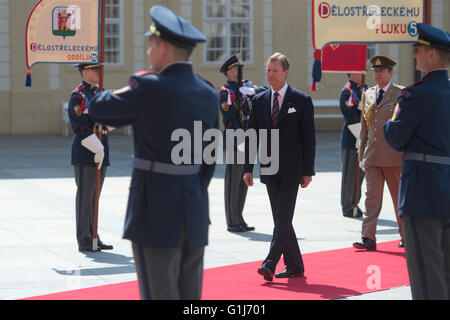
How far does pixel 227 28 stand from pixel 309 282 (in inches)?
713

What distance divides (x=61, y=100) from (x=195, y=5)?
14.8 ft

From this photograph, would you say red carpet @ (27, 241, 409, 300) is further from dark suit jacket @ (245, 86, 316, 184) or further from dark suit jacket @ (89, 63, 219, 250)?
dark suit jacket @ (89, 63, 219, 250)

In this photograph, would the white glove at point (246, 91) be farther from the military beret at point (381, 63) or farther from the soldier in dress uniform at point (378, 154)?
the military beret at point (381, 63)

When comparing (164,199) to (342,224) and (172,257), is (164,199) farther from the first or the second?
(342,224)

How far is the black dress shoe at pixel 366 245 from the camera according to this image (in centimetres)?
813

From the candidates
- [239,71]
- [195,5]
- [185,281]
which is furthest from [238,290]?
[195,5]

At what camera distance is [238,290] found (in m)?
6.32

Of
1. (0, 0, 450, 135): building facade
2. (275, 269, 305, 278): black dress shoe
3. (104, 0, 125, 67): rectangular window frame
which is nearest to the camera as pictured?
(275, 269, 305, 278): black dress shoe

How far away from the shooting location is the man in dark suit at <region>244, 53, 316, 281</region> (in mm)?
6723

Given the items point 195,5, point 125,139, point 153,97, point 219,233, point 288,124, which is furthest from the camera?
point 195,5

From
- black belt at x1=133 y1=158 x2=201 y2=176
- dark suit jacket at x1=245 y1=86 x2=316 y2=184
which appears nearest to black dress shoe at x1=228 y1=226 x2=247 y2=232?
dark suit jacket at x1=245 y1=86 x2=316 y2=184

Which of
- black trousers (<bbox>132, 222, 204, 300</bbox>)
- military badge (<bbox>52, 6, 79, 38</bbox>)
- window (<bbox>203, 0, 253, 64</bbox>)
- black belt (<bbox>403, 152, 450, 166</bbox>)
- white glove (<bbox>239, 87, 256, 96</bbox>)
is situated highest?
window (<bbox>203, 0, 253, 64</bbox>)

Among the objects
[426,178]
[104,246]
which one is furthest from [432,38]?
[104,246]

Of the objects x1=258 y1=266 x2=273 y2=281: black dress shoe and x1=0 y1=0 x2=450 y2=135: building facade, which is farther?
x1=0 y1=0 x2=450 y2=135: building facade
